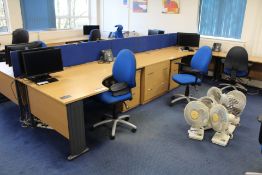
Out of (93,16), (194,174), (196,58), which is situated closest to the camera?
(194,174)

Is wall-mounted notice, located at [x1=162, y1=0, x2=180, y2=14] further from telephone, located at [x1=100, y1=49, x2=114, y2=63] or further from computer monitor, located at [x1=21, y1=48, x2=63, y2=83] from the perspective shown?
computer monitor, located at [x1=21, y1=48, x2=63, y2=83]

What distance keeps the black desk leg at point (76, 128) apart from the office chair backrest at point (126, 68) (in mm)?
739

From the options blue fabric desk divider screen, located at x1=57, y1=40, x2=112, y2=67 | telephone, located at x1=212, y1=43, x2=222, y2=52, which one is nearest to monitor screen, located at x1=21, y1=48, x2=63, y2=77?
blue fabric desk divider screen, located at x1=57, y1=40, x2=112, y2=67

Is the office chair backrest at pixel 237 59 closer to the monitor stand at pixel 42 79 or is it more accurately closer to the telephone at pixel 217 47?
the telephone at pixel 217 47

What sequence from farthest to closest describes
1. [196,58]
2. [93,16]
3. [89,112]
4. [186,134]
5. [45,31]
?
1. [93,16]
2. [45,31]
3. [196,58]
4. [89,112]
5. [186,134]

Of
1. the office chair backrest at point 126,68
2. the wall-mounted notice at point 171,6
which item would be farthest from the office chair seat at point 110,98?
the wall-mounted notice at point 171,6

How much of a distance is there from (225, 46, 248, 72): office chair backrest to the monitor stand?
10.5 ft

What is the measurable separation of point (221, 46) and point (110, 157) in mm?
3881

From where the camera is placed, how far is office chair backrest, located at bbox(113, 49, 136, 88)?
2.95 metres

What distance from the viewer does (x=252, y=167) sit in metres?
2.53

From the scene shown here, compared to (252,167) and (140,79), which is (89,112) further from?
(252,167)

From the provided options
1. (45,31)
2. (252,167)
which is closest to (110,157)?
(252,167)

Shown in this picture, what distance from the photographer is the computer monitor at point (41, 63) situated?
2.80 m

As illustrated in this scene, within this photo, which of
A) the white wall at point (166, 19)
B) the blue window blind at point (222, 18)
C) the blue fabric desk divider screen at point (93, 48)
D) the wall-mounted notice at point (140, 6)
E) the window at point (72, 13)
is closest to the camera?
the blue fabric desk divider screen at point (93, 48)
